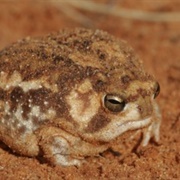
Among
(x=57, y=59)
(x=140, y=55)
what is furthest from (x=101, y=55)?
(x=140, y=55)

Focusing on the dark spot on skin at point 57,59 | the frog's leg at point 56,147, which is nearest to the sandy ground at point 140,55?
the frog's leg at point 56,147

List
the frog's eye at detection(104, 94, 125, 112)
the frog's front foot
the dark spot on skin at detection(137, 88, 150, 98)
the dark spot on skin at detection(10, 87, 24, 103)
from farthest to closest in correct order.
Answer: the frog's front foot → the dark spot on skin at detection(10, 87, 24, 103) → the dark spot on skin at detection(137, 88, 150, 98) → the frog's eye at detection(104, 94, 125, 112)

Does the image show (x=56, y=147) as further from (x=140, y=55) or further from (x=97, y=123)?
(x=140, y=55)

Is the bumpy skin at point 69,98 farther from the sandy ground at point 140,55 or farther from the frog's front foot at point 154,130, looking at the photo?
the frog's front foot at point 154,130

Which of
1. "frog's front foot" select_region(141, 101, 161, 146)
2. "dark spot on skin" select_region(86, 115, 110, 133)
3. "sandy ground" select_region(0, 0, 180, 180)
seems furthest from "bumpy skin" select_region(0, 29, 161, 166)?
"frog's front foot" select_region(141, 101, 161, 146)

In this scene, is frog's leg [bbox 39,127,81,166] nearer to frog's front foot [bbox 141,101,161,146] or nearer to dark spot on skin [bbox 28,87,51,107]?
dark spot on skin [bbox 28,87,51,107]

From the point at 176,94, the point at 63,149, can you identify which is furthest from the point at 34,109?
the point at 176,94
